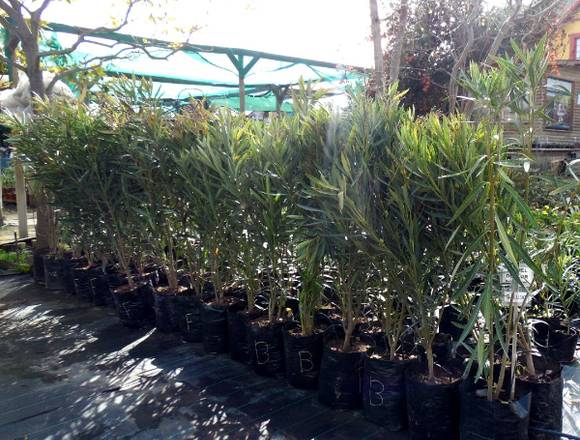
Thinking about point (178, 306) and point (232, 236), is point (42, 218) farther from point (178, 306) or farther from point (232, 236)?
point (232, 236)

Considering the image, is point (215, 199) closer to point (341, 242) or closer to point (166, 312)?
point (341, 242)

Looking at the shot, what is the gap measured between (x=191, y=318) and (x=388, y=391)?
1827mm

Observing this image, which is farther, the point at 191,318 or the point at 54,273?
the point at 54,273

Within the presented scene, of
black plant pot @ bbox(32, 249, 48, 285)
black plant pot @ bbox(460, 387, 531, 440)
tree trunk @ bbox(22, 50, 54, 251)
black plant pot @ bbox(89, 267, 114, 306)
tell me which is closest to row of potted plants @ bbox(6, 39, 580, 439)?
black plant pot @ bbox(460, 387, 531, 440)

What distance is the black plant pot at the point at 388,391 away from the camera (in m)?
2.54

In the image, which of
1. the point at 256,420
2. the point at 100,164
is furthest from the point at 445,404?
the point at 100,164

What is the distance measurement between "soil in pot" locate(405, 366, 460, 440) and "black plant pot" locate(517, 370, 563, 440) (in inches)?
11.9

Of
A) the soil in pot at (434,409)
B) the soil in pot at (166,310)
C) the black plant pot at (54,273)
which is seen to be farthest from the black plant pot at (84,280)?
the soil in pot at (434,409)

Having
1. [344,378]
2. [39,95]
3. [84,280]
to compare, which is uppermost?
[39,95]

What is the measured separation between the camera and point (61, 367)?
354 centimetres

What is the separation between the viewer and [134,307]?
14.2 ft

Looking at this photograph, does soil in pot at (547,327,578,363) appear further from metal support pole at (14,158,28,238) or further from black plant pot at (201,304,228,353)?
metal support pole at (14,158,28,238)

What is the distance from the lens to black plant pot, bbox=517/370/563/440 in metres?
2.27

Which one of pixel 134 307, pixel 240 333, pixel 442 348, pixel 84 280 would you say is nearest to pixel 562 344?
pixel 442 348
